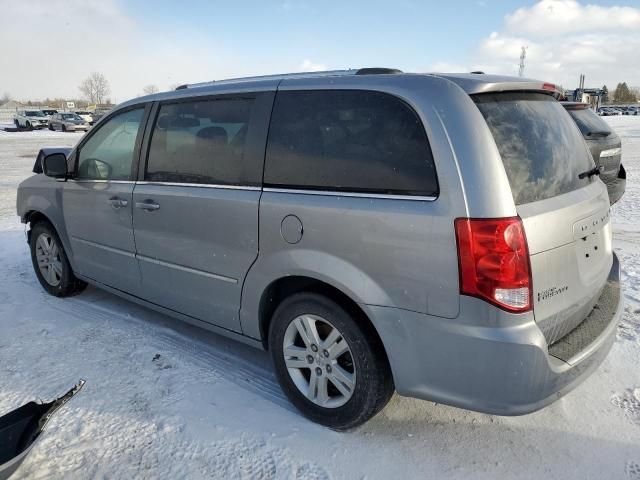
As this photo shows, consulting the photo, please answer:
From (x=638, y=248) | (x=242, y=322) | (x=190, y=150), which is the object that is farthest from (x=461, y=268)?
(x=638, y=248)

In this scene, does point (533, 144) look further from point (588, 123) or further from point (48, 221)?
point (588, 123)

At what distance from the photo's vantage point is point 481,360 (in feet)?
7.18

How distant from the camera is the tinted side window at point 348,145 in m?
2.33

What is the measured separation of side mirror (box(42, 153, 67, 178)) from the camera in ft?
13.8

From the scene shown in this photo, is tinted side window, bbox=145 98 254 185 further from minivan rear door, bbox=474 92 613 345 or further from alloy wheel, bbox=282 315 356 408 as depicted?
minivan rear door, bbox=474 92 613 345

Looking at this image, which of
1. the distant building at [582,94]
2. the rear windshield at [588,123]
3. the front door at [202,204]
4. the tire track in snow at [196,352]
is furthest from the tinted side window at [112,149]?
the rear windshield at [588,123]

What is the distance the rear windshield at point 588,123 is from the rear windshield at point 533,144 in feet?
13.5

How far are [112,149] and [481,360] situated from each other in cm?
322

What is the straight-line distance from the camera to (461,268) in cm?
215

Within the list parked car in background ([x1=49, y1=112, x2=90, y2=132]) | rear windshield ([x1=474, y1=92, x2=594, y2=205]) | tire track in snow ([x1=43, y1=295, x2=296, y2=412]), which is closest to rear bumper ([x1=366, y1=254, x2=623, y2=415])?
rear windshield ([x1=474, y1=92, x2=594, y2=205])

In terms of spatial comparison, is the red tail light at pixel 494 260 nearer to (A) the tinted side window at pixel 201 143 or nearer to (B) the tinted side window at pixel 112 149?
(A) the tinted side window at pixel 201 143

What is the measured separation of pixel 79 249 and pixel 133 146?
3.87 ft

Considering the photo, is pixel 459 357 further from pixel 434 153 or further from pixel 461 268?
pixel 434 153

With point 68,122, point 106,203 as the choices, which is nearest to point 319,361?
point 106,203
